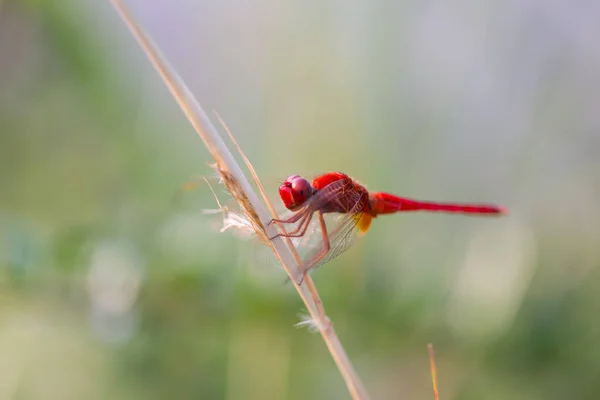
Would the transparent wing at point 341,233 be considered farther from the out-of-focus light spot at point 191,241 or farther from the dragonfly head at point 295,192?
the out-of-focus light spot at point 191,241

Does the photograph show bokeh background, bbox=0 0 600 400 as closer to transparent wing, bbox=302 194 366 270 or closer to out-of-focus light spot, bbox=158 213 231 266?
out-of-focus light spot, bbox=158 213 231 266

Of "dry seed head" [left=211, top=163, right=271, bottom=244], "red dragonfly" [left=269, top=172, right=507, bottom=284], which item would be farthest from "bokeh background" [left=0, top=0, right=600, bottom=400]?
"dry seed head" [left=211, top=163, right=271, bottom=244]

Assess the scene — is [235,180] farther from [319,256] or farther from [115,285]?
[115,285]

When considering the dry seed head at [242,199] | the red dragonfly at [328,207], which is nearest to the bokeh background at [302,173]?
the red dragonfly at [328,207]

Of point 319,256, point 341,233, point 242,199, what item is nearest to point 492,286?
point 341,233

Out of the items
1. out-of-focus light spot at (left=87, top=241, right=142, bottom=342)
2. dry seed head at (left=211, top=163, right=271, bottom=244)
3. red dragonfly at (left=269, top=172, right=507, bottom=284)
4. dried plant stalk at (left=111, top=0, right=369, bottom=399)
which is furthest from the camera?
out-of-focus light spot at (left=87, top=241, right=142, bottom=342)

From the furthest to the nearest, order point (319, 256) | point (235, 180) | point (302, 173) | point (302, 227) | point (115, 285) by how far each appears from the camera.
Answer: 1. point (302, 173)
2. point (115, 285)
3. point (302, 227)
4. point (319, 256)
5. point (235, 180)

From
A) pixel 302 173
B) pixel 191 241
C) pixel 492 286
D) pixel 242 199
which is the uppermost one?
pixel 242 199
